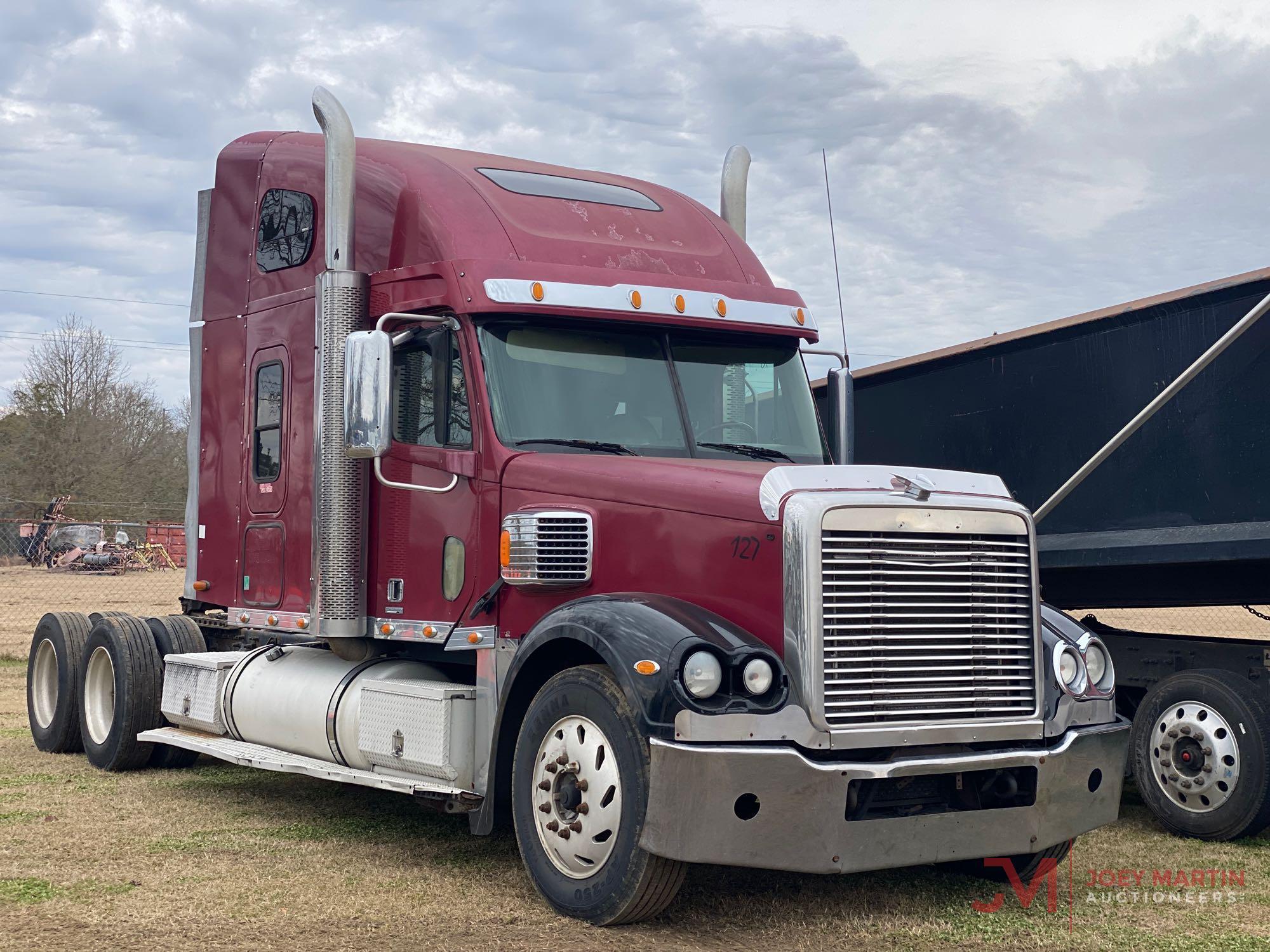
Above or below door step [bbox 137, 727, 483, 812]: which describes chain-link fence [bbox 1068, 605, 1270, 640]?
above

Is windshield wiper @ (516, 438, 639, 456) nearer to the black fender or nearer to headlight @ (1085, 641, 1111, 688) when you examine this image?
the black fender

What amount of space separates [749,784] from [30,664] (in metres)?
7.65

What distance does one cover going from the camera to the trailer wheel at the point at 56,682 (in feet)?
33.6

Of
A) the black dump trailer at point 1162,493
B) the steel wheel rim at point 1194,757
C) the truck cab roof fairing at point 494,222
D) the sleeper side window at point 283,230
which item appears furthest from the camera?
the sleeper side window at point 283,230

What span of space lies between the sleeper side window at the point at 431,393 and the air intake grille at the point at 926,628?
7.31 feet

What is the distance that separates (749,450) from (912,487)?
56.3 inches

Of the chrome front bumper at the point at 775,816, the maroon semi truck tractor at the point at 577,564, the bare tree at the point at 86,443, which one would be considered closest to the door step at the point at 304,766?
the maroon semi truck tractor at the point at 577,564

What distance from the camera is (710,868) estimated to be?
260 inches

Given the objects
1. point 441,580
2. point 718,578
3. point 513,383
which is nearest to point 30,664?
point 441,580

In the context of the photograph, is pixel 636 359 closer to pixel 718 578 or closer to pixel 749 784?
pixel 718 578

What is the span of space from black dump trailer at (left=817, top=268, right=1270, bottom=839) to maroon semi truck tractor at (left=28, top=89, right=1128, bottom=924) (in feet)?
5.19

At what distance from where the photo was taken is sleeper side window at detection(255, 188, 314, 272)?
8297 mm

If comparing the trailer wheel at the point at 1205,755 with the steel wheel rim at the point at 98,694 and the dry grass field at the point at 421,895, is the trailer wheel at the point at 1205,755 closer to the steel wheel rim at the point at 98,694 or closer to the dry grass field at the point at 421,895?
the dry grass field at the point at 421,895

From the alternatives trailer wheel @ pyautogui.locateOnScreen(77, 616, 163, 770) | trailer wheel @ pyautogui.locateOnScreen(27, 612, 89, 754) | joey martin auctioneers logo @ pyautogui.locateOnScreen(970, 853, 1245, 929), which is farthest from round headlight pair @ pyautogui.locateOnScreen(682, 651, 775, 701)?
trailer wheel @ pyautogui.locateOnScreen(27, 612, 89, 754)
